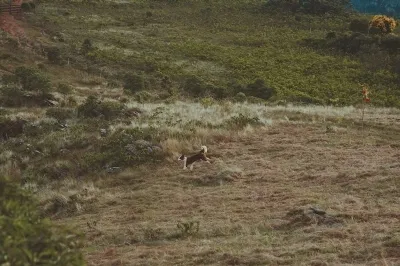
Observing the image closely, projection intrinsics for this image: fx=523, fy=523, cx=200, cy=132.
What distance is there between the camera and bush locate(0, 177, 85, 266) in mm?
3898

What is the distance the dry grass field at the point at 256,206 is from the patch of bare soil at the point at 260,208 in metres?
0.02

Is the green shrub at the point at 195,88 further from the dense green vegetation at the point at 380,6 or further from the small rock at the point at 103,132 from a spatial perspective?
the dense green vegetation at the point at 380,6

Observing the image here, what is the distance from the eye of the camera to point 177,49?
49344 millimetres

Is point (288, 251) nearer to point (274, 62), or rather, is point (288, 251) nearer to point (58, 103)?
point (58, 103)

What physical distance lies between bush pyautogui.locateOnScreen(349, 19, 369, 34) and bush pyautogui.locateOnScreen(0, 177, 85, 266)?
57152 millimetres

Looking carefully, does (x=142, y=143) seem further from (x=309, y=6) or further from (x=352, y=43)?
(x=309, y=6)

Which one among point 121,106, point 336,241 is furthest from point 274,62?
point 336,241

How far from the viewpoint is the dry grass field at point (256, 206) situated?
26.7 feet

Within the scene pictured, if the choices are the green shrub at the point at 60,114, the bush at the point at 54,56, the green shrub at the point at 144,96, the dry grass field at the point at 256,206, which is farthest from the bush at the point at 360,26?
the green shrub at the point at 60,114

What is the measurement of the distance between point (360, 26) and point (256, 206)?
171 ft

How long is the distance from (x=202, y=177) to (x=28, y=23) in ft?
142

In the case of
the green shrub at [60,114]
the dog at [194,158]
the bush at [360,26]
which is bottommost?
the green shrub at [60,114]

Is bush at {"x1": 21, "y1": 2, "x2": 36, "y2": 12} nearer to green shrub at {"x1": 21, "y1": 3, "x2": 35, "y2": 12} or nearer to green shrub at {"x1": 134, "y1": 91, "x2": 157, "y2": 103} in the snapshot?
green shrub at {"x1": 21, "y1": 3, "x2": 35, "y2": 12}

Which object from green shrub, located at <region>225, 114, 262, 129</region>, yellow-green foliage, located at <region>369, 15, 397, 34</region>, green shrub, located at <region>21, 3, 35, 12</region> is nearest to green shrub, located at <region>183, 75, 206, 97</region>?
green shrub, located at <region>225, 114, 262, 129</region>
